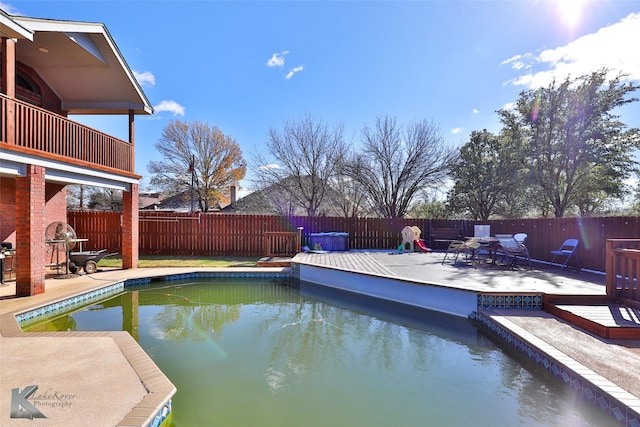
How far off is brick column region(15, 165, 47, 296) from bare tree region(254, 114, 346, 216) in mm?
11418

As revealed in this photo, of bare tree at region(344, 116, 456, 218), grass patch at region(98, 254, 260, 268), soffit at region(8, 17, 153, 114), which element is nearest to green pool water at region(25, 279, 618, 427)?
grass patch at region(98, 254, 260, 268)

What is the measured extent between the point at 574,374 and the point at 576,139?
15.1m

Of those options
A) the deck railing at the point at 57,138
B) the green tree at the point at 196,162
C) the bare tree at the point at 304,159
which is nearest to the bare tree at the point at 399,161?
the bare tree at the point at 304,159

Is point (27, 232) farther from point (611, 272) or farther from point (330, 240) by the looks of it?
point (611, 272)

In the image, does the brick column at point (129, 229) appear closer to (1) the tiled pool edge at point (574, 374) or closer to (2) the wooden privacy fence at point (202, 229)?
(2) the wooden privacy fence at point (202, 229)

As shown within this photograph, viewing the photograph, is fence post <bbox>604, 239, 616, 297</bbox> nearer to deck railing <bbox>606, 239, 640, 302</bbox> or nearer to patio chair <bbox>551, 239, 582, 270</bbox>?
deck railing <bbox>606, 239, 640, 302</bbox>

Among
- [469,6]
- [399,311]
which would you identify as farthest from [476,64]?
[399,311]

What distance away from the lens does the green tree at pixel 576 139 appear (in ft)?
43.6

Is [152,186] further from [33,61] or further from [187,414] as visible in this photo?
[187,414]

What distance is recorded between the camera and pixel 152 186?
26203 mm

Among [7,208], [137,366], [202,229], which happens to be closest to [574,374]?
[137,366]

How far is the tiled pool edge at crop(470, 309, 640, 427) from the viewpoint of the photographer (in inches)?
94.8

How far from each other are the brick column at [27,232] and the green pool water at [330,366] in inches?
43.5

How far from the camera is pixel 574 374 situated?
291 cm
